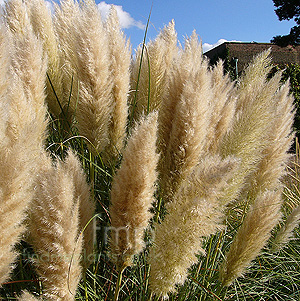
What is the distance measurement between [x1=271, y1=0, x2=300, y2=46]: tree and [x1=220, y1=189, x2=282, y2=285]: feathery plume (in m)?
26.5

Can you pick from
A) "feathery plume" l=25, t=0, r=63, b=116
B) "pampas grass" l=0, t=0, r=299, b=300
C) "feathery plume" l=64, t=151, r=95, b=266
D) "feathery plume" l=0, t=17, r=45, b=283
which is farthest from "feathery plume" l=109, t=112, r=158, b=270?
"feathery plume" l=25, t=0, r=63, b=116

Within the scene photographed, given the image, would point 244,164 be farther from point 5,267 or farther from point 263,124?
point 5,267

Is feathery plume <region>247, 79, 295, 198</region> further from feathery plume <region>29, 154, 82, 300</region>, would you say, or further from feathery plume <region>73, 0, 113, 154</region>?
feathery plume <region>29, 154, 82, 300</region>

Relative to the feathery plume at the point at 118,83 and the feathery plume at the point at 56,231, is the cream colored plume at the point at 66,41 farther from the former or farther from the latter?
the feathery plume at the point at 56,231

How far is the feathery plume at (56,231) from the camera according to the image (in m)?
0.89

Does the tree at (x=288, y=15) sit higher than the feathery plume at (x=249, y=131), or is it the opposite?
the tree at (x=288, y=15)

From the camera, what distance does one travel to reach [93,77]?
138 centimetres

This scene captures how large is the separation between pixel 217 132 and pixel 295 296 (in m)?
1.41

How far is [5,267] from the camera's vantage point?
34.1 inches

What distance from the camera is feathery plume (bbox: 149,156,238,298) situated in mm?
894

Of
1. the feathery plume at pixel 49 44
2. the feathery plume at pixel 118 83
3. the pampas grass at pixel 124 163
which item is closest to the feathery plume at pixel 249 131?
the pampas grass at pixel 124 163

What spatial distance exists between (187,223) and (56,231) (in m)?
0.40

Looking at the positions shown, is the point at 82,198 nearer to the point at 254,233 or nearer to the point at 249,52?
the point at 254,233

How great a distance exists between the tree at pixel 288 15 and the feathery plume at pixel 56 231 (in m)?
26.9
